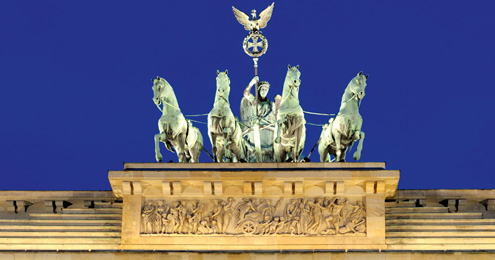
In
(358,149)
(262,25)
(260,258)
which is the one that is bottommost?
(260,258)

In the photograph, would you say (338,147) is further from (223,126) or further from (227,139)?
(223,126)

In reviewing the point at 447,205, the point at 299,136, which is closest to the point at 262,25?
the point at 299,136

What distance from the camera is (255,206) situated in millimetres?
40469

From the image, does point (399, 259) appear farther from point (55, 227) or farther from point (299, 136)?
point (55, 227)

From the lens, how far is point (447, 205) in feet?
135

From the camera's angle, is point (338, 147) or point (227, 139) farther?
point (227, 139)

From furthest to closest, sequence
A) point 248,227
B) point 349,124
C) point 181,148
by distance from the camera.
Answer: point 181,148
point 349,124
point 248,227

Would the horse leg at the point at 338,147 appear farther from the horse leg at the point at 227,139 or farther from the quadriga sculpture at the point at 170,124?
the quadriga sculpture at the point at 170,124

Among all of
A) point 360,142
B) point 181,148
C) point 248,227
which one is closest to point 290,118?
point 360,142

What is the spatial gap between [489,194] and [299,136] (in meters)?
4.68

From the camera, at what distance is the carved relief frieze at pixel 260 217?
4031 centimetres

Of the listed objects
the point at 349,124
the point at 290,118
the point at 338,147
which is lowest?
the point at 338,147

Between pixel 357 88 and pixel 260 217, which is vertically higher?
pixel 357 88

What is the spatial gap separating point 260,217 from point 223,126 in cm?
265
